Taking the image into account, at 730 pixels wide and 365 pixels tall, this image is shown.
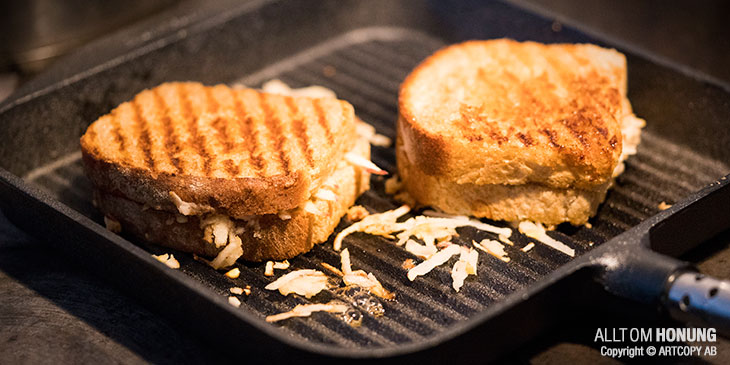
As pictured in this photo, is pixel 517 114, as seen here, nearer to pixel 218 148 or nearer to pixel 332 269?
pixel 332 269

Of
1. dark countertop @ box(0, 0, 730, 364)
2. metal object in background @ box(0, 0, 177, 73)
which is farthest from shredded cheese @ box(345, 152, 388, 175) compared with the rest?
metal object in background @ box(0, 0, 177, 73)

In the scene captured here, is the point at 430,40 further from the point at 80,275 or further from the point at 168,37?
the point at 80,275

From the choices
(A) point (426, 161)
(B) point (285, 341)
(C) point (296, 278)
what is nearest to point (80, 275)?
(C) point (296, 278)

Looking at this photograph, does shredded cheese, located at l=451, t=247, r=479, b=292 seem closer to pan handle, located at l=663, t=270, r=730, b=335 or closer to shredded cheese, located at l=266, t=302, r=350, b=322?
shredded cheese, located at l=266, t=302, r=350, b=322

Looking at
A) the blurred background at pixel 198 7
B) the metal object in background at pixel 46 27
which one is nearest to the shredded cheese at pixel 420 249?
the blurred background at pixel 198 7

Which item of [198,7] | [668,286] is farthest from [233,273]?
[198,7]
